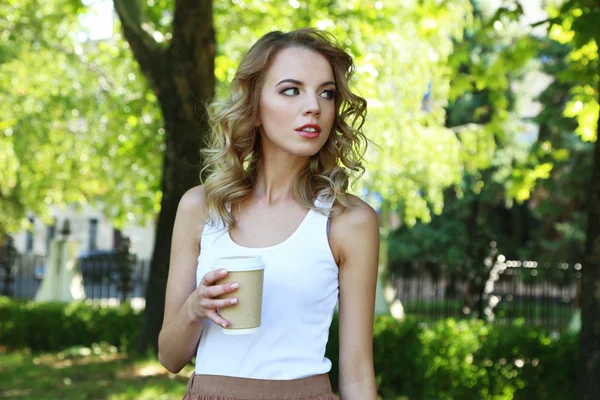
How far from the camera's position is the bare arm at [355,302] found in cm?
225

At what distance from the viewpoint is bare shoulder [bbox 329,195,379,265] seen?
2.25 m

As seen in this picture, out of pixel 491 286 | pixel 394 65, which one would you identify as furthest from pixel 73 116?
pixel 491 286

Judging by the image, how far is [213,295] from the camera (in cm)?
194

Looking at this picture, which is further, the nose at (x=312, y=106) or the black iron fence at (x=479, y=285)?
the black iron fence at (x=479, y=285)

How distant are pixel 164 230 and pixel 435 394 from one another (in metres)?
3.35

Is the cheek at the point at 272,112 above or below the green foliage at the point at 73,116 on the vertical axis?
below

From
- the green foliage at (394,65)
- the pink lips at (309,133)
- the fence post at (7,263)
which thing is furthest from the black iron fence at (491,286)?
the pink lips at (309,133)

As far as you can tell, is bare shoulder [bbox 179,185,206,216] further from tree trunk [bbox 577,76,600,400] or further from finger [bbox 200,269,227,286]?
tree trunk [bbox 577,76,600,400]

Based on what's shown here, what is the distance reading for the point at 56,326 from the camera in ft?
38.4

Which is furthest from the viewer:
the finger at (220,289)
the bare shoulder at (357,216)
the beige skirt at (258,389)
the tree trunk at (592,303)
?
the tree trunk at (592,303)

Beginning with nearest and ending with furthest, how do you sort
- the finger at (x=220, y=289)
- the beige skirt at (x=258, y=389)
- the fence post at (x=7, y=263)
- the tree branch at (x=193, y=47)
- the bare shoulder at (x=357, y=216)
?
1. the finger at (x=220, y=289)
2. the beige skirt at (x=258, y=389)
3. the bare shoulder at (x=357, y=216)
4. the tree branch at (x=193, y=47)
5. the fence post at (x=7, y=263)

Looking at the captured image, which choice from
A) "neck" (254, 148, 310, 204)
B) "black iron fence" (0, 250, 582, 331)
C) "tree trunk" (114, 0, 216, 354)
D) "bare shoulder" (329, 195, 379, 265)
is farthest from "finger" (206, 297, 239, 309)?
"black iron fence" (0, 250, 582, 331)

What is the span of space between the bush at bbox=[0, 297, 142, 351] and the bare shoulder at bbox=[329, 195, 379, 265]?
8.52 metres

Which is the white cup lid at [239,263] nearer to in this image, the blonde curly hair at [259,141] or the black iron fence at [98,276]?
the blonde curly hair at [259,141]
